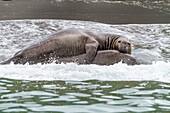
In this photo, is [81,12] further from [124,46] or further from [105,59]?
[105,59]

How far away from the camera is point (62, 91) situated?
257 inches

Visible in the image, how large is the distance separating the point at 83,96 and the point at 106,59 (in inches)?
154

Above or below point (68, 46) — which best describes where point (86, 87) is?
below

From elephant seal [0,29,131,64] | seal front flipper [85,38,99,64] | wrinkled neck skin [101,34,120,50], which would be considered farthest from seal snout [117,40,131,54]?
seal front flipper [85,38,99,64]

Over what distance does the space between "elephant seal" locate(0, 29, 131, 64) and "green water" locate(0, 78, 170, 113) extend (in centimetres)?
240

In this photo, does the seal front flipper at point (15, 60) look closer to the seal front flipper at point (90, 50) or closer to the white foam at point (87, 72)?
the white foam at point (87, 72)

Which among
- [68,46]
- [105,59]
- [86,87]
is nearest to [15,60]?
[68,46]

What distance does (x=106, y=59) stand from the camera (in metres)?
10.0

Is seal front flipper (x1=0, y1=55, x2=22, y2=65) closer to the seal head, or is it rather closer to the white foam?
the white foam

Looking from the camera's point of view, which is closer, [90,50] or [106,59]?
[90,50]

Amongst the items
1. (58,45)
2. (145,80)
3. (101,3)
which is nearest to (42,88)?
(145,80)

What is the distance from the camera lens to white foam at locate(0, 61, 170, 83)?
7.84m

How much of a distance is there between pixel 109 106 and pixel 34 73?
305 centimetres

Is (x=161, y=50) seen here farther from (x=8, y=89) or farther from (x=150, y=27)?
(x=8, y=89)
